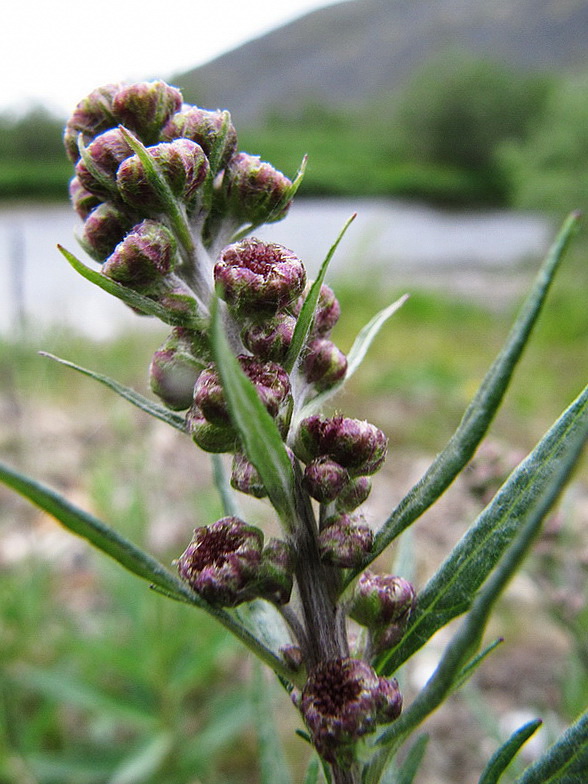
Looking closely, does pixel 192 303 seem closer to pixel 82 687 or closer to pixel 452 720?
pixel 82 687

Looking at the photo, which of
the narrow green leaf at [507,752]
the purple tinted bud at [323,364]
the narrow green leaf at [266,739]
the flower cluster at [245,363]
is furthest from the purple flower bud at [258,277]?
the narrow green leaf at [266,739]

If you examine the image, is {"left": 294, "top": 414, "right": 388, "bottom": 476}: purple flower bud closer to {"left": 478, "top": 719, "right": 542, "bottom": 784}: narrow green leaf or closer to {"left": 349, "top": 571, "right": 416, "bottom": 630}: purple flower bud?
{"left": 349, "top": 571, "right": 416, "bottom": 630}: purple flower bud

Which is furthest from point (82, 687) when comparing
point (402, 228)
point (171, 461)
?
point (402, 228)

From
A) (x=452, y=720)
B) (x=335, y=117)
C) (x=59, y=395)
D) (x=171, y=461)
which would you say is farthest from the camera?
(x=335, y=117)

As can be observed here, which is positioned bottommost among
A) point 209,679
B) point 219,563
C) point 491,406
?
point 209,679

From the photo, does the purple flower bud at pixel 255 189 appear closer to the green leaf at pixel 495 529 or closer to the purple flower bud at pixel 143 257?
the purple flower bud at pixel 143 257

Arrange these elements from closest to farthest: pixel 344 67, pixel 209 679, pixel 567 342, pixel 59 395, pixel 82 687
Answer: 1. pixel 82 687
2. pixel 209 679
3. pixel 59 395
4. pixel 567 342
5. pixel 344 67

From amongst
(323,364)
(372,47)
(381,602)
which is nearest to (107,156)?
(323,364)
